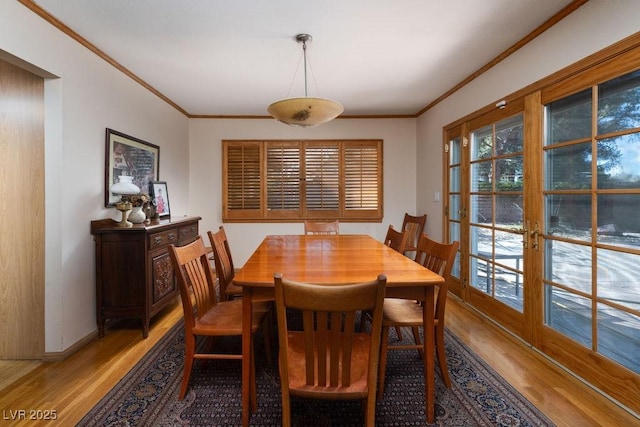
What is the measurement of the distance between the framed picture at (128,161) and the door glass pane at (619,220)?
3.70m

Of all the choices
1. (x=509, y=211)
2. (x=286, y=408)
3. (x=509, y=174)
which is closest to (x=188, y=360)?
(x=286, y=408)

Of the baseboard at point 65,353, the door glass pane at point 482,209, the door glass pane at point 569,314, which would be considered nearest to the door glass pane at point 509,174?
the door glass pane at point 482,209

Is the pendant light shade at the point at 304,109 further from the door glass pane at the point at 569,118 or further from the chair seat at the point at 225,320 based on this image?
the door glass pane at the point at 569,118

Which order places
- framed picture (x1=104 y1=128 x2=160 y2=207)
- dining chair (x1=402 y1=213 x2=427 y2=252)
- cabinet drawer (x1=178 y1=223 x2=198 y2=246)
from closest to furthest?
Answer: framed picture (x1=104 y1=128 x2=160 y2=207) → cabinet drawer (x1=178 y1=223 x2=198 y2=246) → dining chair (x1=402 y1=213 x2=427 y2=252)

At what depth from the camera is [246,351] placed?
5.11ft

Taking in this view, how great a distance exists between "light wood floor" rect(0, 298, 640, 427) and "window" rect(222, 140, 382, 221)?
234 centimetres

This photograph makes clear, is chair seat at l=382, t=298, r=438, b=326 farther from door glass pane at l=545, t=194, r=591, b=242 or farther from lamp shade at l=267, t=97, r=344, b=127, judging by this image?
lamp shade at l=267, t=97, r=344, b=127

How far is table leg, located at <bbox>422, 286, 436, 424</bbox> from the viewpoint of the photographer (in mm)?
1539

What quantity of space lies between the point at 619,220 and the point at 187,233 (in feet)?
11.7

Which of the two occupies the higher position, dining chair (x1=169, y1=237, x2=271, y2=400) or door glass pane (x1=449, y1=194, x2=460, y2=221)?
door glass pane (x1=449, y1=194, x2=460, y2=221)

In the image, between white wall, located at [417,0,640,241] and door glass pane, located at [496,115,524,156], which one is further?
door glass pane, located at [496,115,524,156]

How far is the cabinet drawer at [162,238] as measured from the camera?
2590 millimetres

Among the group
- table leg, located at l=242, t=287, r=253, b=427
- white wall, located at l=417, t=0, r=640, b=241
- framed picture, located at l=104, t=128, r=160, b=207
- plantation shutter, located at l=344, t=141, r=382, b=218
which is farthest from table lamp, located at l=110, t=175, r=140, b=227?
white wall, located at l=417, t=0, r=640, b=241

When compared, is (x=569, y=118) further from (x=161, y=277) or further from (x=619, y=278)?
(x=161, y=277)
